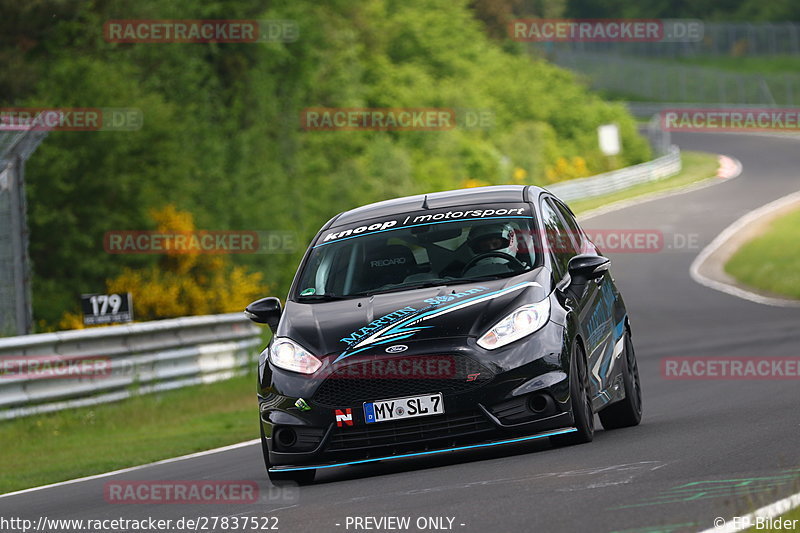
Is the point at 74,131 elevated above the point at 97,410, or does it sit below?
above

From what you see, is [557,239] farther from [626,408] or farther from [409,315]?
[409,315]

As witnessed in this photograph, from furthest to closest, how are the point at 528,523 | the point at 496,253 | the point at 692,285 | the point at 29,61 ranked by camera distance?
the point at 29,61 < the point at 692,285 < the point at 496,253 < the point at 528,523

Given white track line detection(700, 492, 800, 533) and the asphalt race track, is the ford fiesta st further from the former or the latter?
white track line detection(700, 492, 800, 533)

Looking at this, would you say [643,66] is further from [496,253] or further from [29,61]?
[496,253]

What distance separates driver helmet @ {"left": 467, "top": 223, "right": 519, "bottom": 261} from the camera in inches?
387

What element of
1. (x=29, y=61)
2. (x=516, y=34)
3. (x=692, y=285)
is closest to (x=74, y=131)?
(x=29, y=61)

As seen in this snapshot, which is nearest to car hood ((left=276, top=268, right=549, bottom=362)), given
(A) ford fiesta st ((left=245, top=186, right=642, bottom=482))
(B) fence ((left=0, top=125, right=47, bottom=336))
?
(A) ford fiesta st ((left=245, top=186, right=642, bottom=482))

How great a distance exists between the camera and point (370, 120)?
2384 inches

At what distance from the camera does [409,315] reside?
9008 millimetres

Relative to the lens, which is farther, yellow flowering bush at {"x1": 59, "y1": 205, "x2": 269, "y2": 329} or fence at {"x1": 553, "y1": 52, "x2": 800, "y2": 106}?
fence at {"x1": 553, "y1": 52, "x2": 800, "y2": 106}

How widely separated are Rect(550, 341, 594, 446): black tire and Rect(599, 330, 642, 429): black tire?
1423mm

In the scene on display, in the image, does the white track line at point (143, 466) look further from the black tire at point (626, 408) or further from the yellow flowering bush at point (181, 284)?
the yellow flowering bush at point (181, 284)

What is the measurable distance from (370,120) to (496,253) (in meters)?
51.1

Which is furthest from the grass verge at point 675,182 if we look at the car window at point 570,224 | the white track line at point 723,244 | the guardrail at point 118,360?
the car window at point 570,224
